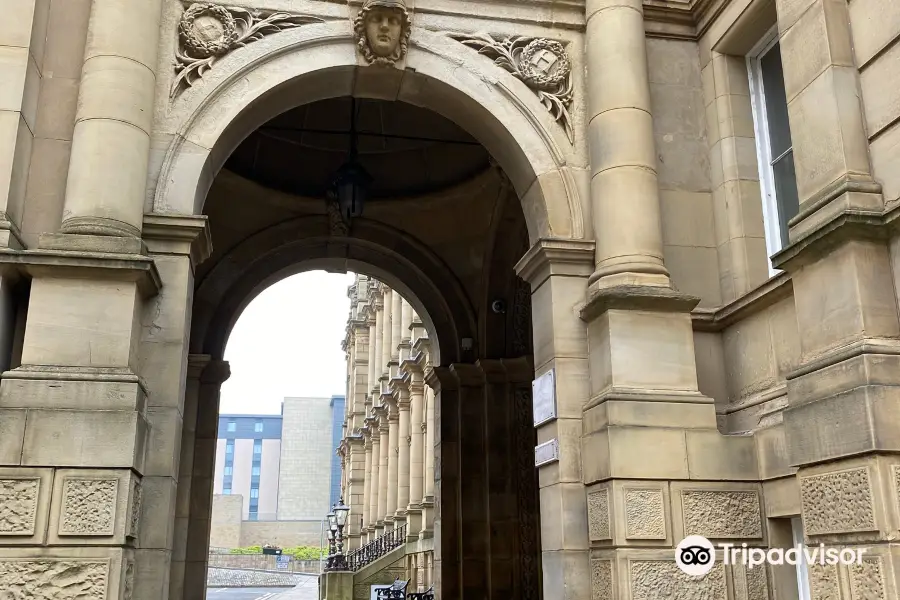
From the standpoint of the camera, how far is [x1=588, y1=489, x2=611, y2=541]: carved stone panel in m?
7.08

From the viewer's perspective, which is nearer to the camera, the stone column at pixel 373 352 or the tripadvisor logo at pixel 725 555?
the tripadvisor logo at pixel 725 555

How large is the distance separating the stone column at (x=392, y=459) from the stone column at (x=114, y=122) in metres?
26.1

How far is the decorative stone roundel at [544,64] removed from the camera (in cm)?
862

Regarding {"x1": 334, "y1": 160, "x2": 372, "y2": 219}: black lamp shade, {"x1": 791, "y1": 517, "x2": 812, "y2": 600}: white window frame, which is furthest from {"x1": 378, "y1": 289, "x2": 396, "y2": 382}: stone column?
{"x1": 791, "y1": 517, "x2": 812, "y2": 600}: white window frame

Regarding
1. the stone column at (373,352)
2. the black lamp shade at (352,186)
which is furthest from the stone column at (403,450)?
the black lamp shade at (352,186)

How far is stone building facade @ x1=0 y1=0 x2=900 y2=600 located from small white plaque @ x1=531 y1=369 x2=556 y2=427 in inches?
1.9

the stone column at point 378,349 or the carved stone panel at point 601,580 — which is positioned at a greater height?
the stone column at point 378,349

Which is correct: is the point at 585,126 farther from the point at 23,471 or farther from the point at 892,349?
the point at 23,471

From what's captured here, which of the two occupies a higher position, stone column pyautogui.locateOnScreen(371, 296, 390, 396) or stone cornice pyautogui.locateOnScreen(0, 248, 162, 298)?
stone column pyautogui.locateOnScreen(371, 296, 390, 396)

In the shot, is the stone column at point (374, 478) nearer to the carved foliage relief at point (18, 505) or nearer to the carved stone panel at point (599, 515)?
the carved stone panel at point (599, 515)

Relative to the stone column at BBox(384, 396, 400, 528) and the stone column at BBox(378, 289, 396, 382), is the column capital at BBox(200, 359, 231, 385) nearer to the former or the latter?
the stone column at BBox(384, 396, 400, 528)

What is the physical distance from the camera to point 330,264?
15.3 meters

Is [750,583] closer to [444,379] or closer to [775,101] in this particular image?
[775,101]

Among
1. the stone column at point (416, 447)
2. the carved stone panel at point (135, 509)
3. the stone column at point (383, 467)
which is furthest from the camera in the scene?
the stone column at point (383, 467)
